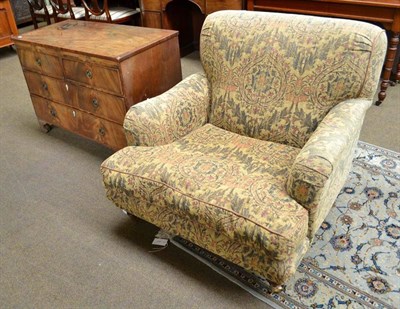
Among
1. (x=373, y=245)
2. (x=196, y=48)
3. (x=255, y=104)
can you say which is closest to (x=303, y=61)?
(x=255, y=104)

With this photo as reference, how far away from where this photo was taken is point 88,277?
5.29ft

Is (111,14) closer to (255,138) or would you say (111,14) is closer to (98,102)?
(98,102)

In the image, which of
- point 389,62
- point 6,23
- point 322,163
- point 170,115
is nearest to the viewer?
point 322,163

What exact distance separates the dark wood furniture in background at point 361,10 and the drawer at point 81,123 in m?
1.55

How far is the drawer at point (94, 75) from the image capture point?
76.4 inches

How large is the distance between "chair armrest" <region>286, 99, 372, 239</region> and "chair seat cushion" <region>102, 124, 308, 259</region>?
56 mm

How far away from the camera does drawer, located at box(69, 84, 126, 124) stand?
2.03 metres

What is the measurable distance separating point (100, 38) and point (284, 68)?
3.67 ft

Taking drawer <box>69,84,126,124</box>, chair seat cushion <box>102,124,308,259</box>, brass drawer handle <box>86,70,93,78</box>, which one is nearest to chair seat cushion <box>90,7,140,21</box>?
drawer <box>69,84,126,124</box>

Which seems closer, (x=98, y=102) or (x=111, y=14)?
(x=98, y=102)

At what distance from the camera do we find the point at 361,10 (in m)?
2.48

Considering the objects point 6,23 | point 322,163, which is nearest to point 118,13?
point 6,23

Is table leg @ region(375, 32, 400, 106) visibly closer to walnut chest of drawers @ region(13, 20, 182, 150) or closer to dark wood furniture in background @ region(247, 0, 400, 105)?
dark wood furniture in background @ region(247, 0, 400, 105)

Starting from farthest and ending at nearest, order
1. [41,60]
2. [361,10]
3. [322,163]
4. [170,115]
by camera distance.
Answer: [361,10] → [41,60] → [170,115] → [322,163]
